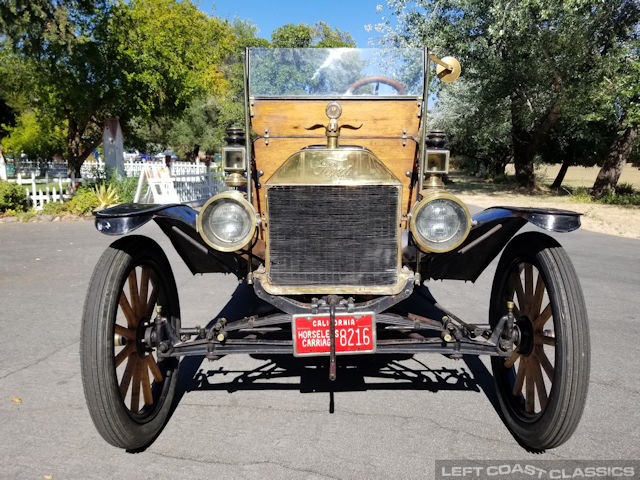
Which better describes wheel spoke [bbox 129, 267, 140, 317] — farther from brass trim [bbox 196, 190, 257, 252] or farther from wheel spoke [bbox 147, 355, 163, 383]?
brass trim [bbox 196, 190, 257, 252]

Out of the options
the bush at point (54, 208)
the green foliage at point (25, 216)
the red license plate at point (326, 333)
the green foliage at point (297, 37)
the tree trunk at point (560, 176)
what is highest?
the green foliage at point (297, 37)

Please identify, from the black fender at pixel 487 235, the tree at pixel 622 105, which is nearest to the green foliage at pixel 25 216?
the black fender at pixel 487 235

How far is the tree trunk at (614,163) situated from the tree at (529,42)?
2261 millimetres

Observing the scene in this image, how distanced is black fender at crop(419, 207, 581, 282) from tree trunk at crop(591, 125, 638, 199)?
638 inches

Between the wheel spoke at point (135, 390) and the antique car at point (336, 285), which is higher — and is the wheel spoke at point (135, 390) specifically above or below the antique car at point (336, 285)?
below

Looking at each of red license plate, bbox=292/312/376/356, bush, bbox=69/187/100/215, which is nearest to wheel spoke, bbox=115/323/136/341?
red license plate, bbox=292/312/376/356

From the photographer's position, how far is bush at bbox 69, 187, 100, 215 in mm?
11758

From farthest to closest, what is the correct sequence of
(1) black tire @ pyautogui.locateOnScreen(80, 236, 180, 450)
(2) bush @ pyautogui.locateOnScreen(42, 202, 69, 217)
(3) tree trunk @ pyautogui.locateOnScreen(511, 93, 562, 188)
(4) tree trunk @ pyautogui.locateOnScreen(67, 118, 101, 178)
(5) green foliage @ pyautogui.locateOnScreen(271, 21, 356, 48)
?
(5) green foliage @ pyautogui.locateOnScreen(271, 21, 356, 48)
(3) tree trunk @ pyautogui.locateOnScreen(511, 93, 562, 188)
(4) tree trunk @ pyautogui.locateOnScreen(67, 118, 101, 178)
(2) bush @ pyautogui.locateOnScreen(42, 202, 69, 217)
(1) black tire @ pyautogui.locateOnScreen(80, 236, 180, 450)

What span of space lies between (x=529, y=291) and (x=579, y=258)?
18.6 ft

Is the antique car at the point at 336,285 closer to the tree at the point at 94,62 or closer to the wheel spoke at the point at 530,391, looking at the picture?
the wheel spoke at the point at 530,391

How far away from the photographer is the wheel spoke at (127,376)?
2.46 metres

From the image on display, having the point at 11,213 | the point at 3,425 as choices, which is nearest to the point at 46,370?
the point at 3,425

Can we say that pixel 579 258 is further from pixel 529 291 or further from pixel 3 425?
pixel 3 425

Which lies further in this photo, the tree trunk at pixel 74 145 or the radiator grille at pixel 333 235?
the tree trunk at pixel 74 145
